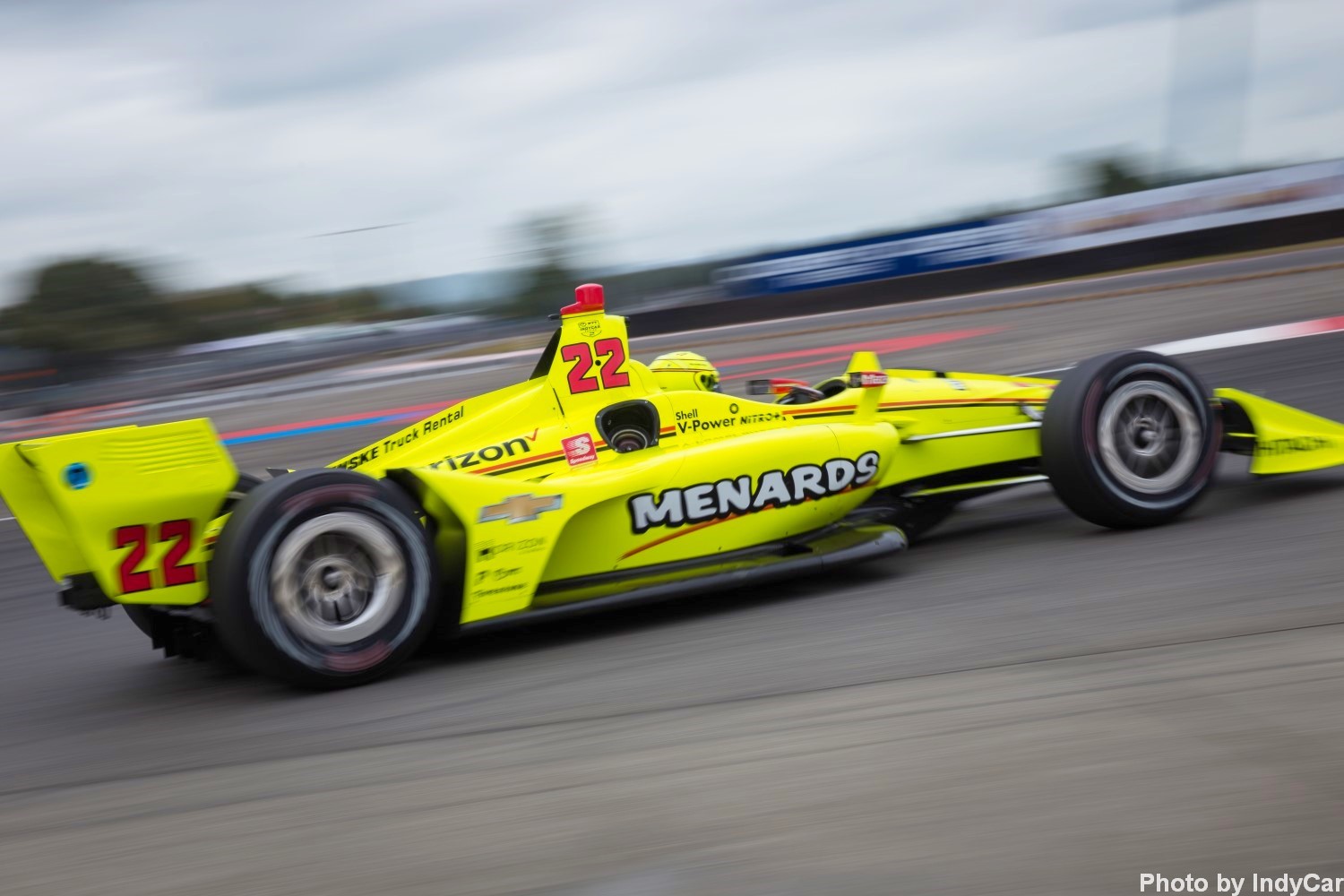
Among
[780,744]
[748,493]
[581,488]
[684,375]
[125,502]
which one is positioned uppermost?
[684,375]

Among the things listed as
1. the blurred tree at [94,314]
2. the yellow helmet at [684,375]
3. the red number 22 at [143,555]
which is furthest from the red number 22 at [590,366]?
the blurred tree at [94,314]

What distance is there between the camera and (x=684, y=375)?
16.6 feet

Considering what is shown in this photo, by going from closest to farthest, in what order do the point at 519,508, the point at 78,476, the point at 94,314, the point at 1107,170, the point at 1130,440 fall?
the point at 78,476, the point at 519,508, the point at 1130,440, the point at 94,314, the point at 1107,170

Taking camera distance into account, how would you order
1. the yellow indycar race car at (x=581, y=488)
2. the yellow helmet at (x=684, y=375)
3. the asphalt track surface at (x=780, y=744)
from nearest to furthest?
the asphalt track surface at (x=780, y=744), the yellow indycar race car at (x=581, y=488), the yellow helmet at (x=684, y=375)

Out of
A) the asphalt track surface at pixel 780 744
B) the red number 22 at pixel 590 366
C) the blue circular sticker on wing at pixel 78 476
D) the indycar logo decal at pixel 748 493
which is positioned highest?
the red number 22 at pixel 590 366

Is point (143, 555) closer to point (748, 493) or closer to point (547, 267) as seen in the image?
point (748, 493)

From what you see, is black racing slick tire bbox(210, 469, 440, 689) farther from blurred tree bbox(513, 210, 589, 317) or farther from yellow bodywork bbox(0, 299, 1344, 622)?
blurred tree bbox(513, 210, 589, 317)

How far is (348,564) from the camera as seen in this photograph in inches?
151

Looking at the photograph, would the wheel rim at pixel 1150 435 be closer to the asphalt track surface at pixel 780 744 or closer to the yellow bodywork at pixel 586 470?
the asphalt track surface at pixel 780 744

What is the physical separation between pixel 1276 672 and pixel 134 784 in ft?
9.67

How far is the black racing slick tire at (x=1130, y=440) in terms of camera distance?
190 inches

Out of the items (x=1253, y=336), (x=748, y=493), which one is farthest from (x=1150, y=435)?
A: (x=1253, y=336)

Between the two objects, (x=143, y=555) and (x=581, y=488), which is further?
(x=581, y=488)

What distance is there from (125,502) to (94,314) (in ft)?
70.1
